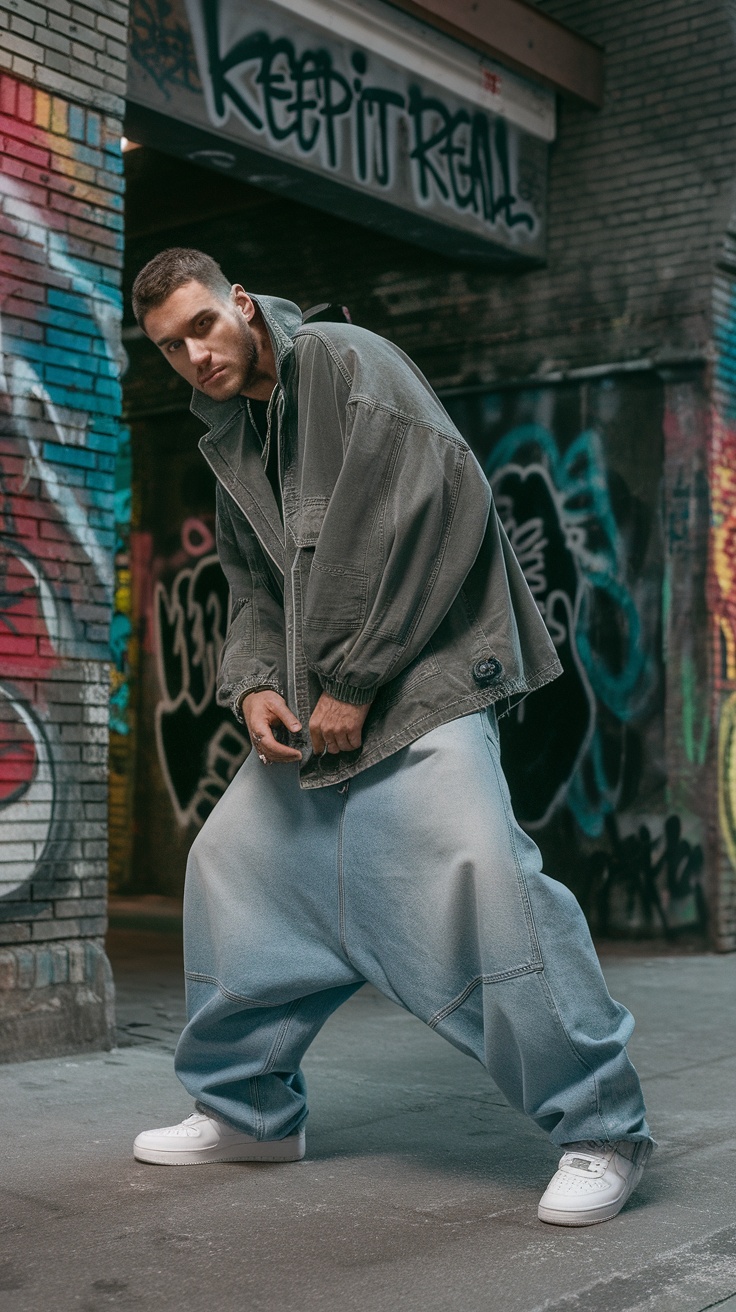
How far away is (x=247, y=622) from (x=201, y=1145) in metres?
1.22

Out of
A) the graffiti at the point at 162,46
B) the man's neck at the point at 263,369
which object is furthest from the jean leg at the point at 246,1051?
the graffiti at the point at 162,46

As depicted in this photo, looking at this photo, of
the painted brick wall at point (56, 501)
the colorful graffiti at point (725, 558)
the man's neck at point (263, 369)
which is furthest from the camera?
the colorful graffiti at point (725, 558)

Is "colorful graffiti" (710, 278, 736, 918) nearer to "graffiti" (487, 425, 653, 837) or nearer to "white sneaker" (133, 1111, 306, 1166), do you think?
"graffiti" (487, 425, 653, 837)

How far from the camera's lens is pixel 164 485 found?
10.2 m

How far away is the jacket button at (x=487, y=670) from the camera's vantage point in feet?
9.71

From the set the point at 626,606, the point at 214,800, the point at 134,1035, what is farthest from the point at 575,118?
the point at 134,1035

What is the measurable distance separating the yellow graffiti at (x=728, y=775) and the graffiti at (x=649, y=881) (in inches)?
7.9

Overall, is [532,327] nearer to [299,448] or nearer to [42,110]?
[42,110]

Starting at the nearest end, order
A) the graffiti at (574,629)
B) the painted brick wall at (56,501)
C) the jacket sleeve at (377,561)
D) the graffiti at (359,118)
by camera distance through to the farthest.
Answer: the jacket sleeve at (377,561) < the painted brick wall at (56,501) < the graffiti at (359,118) < the graffiti at (574,629)

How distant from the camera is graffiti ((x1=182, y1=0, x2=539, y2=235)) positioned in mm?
6477

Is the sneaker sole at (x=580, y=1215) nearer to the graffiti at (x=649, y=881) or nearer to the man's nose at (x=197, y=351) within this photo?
the man's nose at (x=197, y=351)

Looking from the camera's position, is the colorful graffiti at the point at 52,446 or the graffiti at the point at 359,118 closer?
the colorful graffiti at the point at 52,446

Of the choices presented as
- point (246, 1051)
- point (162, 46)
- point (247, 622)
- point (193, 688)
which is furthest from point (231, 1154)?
point (193, 688)

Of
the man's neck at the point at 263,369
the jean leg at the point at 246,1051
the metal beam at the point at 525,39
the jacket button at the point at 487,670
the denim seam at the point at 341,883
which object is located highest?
the metal beam at the point at 525,39
